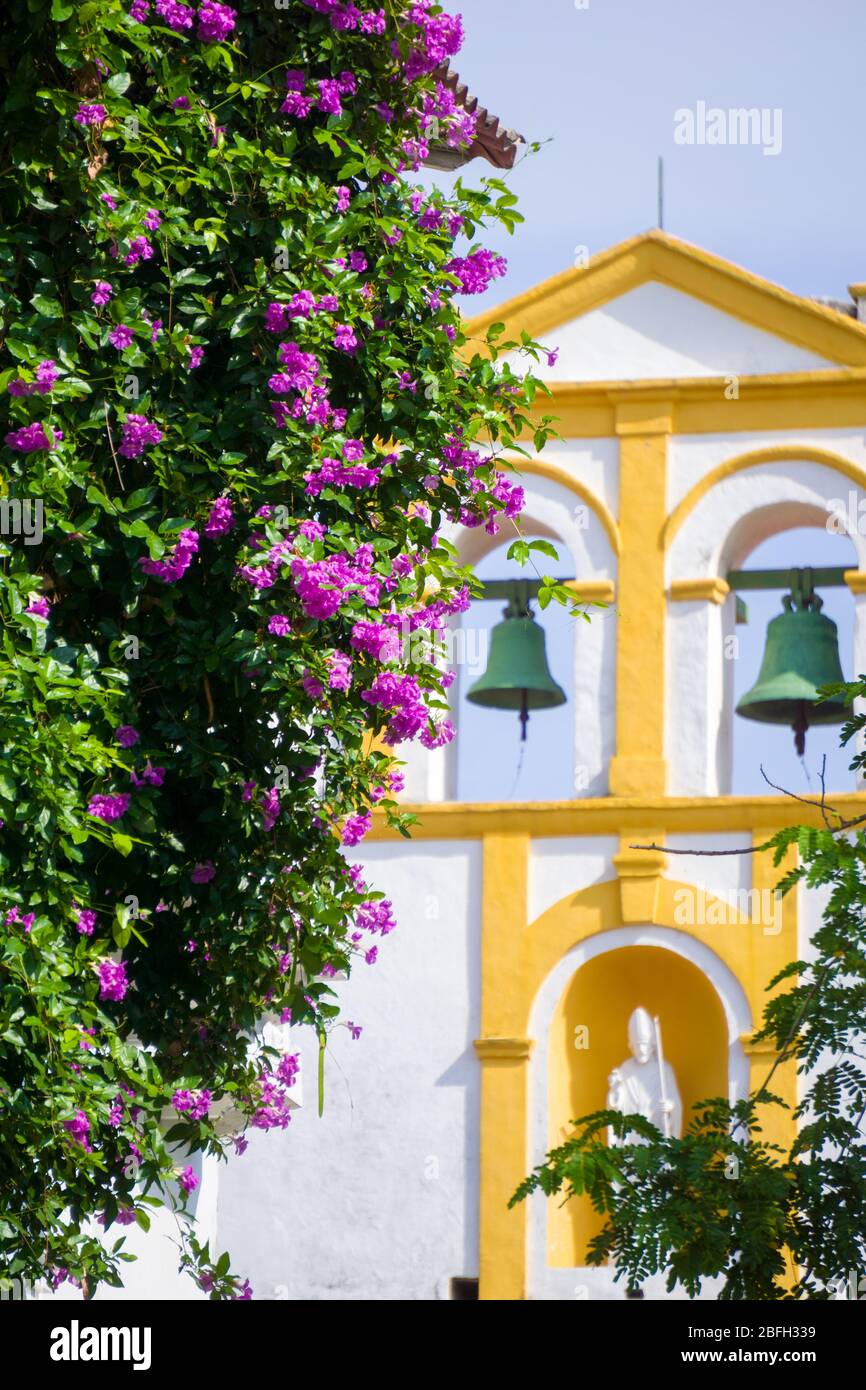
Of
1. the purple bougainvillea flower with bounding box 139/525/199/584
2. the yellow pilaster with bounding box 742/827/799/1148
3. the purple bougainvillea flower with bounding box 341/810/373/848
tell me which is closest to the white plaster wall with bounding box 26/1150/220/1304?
the yellow pilaster with bounding box 742/827/799/1148

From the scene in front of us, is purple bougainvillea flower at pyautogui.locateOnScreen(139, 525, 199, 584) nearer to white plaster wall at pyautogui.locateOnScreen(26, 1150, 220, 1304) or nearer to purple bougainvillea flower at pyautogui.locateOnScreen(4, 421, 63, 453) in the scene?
purple bougainvillea flower at pyautogui.locateOnScreen(4, 421, 63, 453)

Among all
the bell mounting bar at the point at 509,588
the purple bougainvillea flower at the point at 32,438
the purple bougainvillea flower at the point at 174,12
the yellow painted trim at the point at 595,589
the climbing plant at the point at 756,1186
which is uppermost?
the bell mounting bar at the point at 509,588

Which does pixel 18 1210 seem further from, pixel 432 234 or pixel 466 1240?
pixel 466 1240

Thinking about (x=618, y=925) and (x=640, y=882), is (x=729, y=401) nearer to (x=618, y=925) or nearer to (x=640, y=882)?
(x=640, y=882)

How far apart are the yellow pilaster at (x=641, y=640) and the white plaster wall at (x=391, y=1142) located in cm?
128

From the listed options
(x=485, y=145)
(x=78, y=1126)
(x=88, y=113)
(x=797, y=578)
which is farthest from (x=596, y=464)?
(x=78, y=1126)

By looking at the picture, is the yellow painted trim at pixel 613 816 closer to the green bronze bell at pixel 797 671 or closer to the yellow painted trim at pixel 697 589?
the green bronze bell at pixel 797 671

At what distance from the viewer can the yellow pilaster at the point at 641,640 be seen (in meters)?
18.6

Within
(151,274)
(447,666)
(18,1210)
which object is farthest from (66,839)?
(447,666)

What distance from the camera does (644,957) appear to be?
18578mm

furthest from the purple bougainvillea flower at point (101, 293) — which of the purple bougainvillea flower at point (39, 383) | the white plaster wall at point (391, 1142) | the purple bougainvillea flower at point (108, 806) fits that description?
the white plaster wall at point (391, 1142)

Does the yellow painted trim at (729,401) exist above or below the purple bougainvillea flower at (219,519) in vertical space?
above

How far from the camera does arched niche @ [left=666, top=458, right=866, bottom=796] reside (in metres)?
18.6

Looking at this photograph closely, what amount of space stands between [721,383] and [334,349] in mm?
11633
